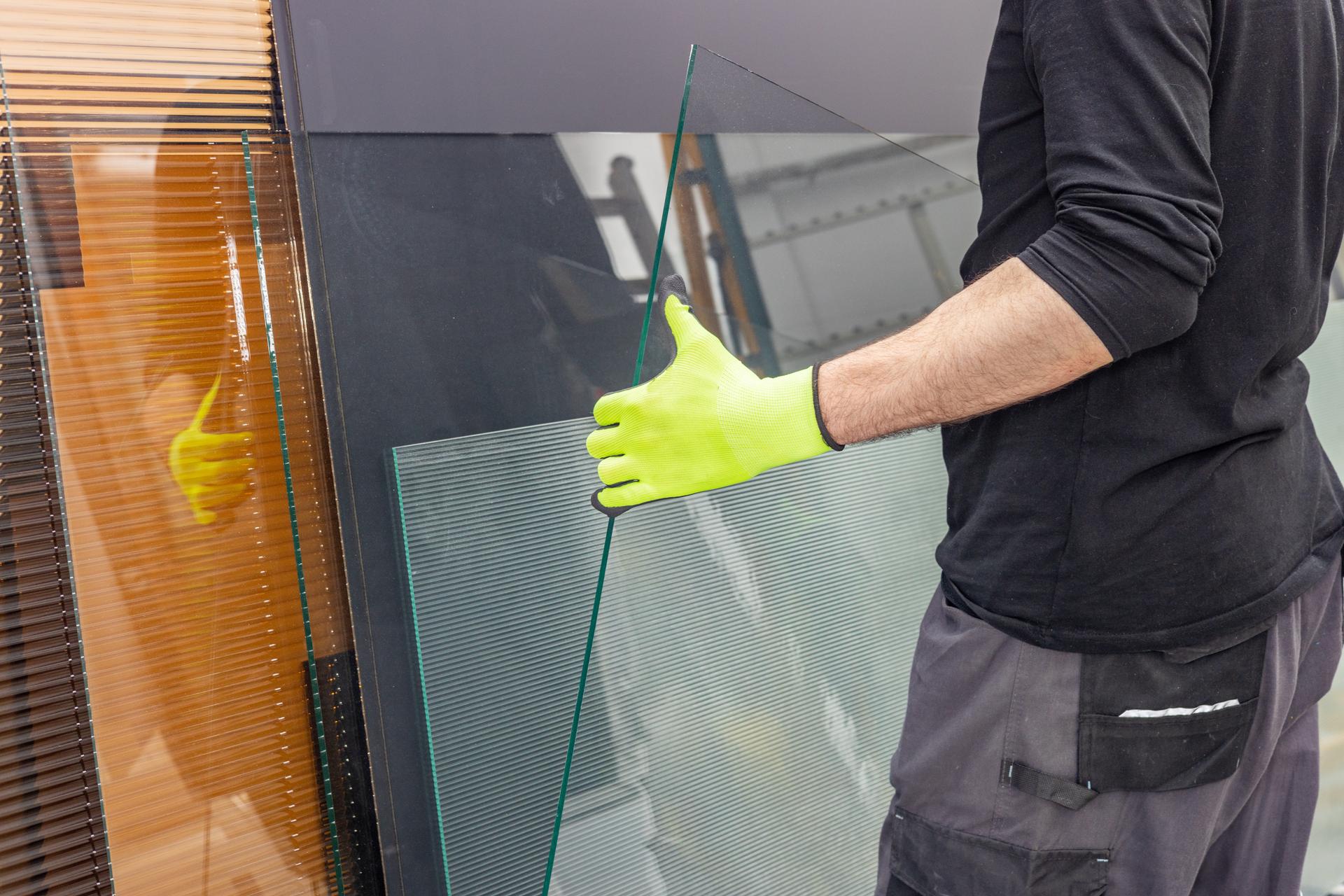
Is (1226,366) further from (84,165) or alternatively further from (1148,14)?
(84,165)

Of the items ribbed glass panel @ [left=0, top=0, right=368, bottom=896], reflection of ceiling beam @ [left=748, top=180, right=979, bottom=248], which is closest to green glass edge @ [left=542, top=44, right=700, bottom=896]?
reflection of ceiling beam @ [left=748, top=180, right=979, bottom=248]

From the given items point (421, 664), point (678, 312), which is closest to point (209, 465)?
point (421, 664)

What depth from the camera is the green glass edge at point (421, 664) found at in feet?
4.09

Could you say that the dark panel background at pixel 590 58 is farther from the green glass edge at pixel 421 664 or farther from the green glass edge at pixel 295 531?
the green glass edge at pixel 421 664

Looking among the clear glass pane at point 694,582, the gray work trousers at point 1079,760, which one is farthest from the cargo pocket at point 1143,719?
the clear glass pane at point 694,582

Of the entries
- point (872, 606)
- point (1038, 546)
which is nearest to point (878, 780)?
point (872, 606)

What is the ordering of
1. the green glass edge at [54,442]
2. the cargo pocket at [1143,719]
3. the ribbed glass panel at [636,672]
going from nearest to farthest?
the cargo pocket at [1143,719] < the green glass edge at [54,442] < the ribbed glass panel at [636,672]

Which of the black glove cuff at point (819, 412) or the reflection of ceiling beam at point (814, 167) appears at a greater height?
the reflection of ceiling beam at point (814, 167)

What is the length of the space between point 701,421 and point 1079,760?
1.65 feet

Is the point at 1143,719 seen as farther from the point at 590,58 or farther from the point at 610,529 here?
the point at 590,58

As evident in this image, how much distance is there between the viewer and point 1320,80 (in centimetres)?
90

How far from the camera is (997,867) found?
98 cm

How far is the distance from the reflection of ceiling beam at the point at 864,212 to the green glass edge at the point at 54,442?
2.59ft

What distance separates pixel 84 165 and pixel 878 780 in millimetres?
1325
